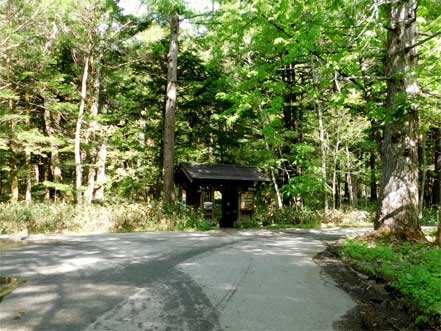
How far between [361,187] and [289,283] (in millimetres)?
44388

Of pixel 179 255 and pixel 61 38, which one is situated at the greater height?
pixel 61 38

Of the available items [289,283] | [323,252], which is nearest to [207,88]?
[323,252]

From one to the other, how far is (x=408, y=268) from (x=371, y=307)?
1829mm

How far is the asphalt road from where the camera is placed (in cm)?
407

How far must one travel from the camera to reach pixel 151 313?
4316mm

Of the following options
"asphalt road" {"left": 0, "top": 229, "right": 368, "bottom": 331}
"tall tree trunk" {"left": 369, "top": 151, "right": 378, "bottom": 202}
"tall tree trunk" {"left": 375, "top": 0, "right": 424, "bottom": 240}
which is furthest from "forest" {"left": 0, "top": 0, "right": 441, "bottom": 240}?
"asphalt road" {"left": 0, "top": 229, "right": 368, "bottom": 331}

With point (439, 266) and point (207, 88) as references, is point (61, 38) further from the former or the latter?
point (439, 266)

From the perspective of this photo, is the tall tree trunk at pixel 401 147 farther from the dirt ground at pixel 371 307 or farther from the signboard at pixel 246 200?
the signboard at pixel 246 200

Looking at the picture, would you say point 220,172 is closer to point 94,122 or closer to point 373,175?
point 94,122

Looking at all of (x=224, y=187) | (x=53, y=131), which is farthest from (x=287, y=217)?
(x=53, y=131)

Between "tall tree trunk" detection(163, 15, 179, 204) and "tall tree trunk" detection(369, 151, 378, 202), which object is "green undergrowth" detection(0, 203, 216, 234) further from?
"tall tree trunk" detection(369, 151, 378, 202)

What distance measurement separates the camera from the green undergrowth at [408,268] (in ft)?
14.5

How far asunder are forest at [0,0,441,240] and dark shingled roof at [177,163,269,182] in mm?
1331

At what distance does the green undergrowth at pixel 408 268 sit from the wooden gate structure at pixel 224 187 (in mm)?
10554
